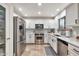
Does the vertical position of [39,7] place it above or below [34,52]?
above

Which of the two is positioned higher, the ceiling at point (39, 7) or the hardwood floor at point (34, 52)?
the ceiling at point (39, 7)

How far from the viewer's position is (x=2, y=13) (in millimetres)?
2652

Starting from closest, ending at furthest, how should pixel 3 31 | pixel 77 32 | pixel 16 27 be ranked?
pixel 3 31 → pixel 77 32 → pixel 16 27

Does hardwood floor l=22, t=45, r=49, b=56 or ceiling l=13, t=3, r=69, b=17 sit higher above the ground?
ceiling l=13, t=3, r=69, b=17

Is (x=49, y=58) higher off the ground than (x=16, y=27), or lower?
lower

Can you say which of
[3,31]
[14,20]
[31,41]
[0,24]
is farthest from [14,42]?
[31,41]

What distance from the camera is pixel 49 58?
78cm

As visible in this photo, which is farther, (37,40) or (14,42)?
(37,40)

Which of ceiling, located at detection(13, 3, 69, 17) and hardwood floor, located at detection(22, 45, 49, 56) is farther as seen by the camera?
hardwood floor, located at detection(22, 45, 49, 56)

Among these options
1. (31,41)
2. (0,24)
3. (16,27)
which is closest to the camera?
(0,24)

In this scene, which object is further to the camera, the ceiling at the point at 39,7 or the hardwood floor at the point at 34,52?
the hardwood floor at the point at 34,52

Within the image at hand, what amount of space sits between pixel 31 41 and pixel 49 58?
24.5 ft

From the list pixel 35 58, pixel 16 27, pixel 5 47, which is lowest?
pixel 5 47

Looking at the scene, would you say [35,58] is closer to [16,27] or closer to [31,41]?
[16,27]
